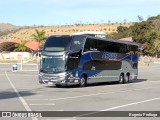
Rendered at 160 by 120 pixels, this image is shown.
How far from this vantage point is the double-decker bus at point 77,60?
2781cm

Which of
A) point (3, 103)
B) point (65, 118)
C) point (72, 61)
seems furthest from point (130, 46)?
point (65, 118)

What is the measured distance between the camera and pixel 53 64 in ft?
91.6

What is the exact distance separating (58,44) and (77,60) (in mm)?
1626

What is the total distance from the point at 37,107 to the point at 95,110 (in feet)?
7.42

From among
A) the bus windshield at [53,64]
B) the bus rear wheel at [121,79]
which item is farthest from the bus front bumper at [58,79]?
the bus rear wheel at [121,79]

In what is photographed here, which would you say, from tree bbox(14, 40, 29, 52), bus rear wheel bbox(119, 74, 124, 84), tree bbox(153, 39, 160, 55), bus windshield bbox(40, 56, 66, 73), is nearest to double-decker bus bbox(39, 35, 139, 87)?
bus windshield bbox(40, 56, 66, 73)

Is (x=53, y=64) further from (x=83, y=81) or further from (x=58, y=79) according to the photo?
(x=83, y=81)

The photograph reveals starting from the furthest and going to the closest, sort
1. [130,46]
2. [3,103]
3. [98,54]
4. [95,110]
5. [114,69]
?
[130,46] → [114,69] → [98,54] → [3,103] → [95,110]

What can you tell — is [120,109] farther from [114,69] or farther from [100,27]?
[100,27]

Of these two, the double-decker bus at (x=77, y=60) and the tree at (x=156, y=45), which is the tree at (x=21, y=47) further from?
the double-decker bus at (x=77, y=60)

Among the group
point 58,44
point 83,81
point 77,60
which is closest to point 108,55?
point 83,81

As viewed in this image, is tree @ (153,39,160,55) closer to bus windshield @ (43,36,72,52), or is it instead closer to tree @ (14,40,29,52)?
tree @ (14,40,29,52)

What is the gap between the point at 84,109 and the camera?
53.3 feet

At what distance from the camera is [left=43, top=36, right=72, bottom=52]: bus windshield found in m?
27.8
